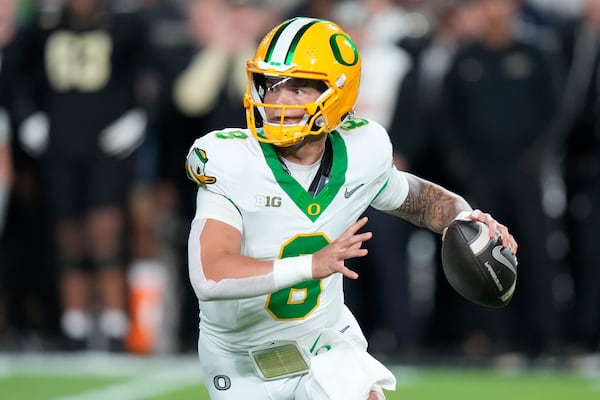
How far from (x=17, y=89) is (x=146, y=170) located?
3.36 feet

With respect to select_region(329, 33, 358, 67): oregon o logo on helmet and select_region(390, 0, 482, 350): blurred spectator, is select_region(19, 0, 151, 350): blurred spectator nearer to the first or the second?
select_region(390, 0, 482, 350): blurred spectator

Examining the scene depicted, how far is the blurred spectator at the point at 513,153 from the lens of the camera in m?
8.64

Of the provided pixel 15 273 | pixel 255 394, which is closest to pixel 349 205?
pixel 255 394

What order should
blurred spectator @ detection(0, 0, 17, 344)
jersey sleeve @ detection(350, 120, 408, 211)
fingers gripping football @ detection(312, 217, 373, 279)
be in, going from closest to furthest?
fingers gripping football @ detection(312, 217, 373, 279) → jersey sleeve @ detection(350, 120, 408, 211) → blurred spectator @ detection(0, 0, 17, 344)

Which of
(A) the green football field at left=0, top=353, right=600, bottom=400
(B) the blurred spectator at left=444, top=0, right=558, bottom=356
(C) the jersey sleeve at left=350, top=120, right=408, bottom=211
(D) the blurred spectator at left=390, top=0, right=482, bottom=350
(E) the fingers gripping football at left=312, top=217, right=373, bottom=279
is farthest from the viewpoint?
(D) the blurred spectator at left=390, top=0, right=482, bottom=350

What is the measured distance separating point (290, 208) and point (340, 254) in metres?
0.50

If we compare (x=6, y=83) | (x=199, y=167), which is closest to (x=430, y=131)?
(x=6, y=83)

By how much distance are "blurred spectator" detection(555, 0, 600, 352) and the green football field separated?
0.71 m

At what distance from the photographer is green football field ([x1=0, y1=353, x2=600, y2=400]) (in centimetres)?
770

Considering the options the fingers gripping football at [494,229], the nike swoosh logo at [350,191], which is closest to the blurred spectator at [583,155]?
the fingers gripping football at [494,229]

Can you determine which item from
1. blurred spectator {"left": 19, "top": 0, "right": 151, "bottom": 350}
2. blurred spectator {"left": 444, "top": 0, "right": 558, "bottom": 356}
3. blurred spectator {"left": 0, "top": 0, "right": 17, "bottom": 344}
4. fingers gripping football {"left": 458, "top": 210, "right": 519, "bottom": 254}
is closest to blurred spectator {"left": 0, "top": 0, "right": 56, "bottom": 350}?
blurred spectator {"left": 0, "top": 0, "right": 17, "bottom": 344}

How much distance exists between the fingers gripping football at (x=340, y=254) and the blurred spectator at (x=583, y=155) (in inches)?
201

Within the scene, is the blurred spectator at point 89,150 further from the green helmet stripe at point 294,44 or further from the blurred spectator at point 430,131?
the green helmet stripe at point 294,44

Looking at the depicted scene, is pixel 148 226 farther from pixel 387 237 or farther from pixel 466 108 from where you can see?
pixel 466 108
